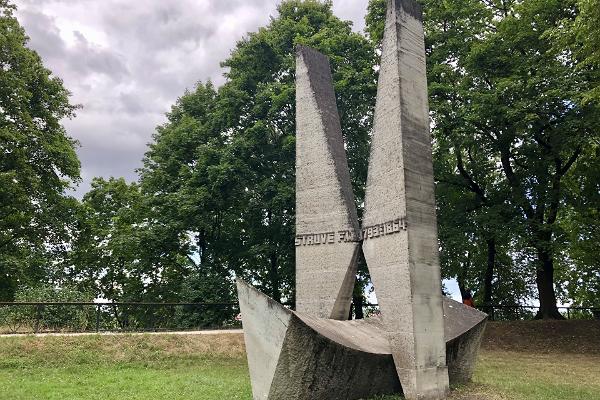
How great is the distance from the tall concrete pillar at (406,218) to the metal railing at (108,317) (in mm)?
10568

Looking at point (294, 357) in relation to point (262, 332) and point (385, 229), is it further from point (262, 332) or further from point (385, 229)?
point (385, 229)

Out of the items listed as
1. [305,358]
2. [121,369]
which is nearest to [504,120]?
[305,358]

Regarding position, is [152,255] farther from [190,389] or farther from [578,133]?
[578,133]

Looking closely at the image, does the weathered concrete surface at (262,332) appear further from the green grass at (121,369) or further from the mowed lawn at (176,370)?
the mowed lawn at (176,370)

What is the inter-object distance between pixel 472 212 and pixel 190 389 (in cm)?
1451

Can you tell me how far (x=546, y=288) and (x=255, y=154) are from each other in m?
12.2

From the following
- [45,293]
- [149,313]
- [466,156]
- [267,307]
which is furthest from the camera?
[466,156]

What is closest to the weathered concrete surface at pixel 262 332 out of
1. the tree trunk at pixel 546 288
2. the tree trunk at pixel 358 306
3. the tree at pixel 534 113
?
the tree at pixel 534 113

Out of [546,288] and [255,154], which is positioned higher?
[255,154]

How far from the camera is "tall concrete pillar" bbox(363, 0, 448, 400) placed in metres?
8.41

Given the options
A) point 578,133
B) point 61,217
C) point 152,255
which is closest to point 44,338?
point 152,255

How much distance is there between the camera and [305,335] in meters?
7.03

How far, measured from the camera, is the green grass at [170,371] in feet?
30.8

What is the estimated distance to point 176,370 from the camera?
1270 centimetres
